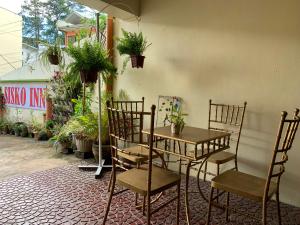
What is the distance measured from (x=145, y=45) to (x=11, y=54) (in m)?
6.80

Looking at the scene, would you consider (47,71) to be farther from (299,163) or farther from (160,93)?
(299,163)

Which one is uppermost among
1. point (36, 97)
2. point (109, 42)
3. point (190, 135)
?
point (109, 42)

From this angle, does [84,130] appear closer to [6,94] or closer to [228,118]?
[228,118]

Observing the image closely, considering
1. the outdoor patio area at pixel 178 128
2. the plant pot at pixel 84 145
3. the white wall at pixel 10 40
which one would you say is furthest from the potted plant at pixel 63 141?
the white wall at pixel 10 40

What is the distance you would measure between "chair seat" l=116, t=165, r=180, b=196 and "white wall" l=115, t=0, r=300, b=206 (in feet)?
4.28

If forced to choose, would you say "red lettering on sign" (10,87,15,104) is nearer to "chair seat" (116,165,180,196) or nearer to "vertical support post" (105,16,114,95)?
"vertical support post" (105,16,114,95)

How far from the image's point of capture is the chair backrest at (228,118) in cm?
282

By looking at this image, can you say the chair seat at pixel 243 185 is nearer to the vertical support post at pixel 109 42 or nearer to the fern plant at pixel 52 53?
the vertical support post at pixel 109 42

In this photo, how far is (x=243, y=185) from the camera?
181 centimetres

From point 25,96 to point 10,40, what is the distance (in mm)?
3477

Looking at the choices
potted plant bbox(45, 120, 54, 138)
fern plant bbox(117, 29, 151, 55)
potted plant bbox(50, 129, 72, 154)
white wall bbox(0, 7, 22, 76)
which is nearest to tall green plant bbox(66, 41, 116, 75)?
fern plant bbox(117, 29, 151, 55)

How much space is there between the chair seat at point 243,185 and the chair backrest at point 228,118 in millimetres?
862

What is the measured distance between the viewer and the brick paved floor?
216 cm

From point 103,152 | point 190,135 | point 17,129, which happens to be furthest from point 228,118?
point 17,129
